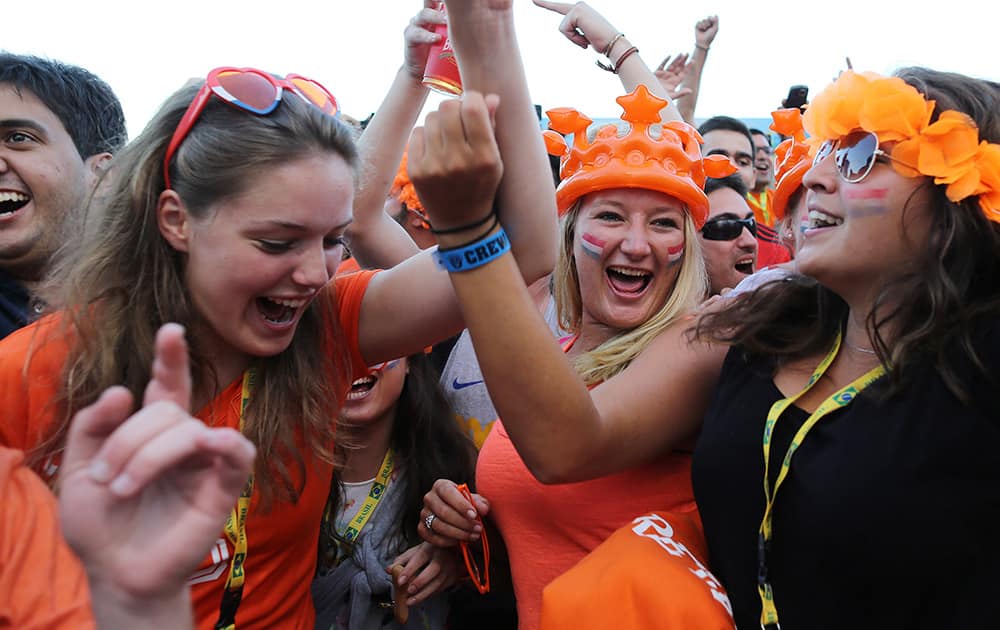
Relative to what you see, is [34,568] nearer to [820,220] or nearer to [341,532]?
[341,532]

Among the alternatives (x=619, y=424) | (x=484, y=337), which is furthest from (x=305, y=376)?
(x=619, y=424)

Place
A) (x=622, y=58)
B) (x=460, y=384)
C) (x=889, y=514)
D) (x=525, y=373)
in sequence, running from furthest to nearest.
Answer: (x=622, y=58)
(x=460, y=384)
(x=525, y=373)
(x=889, y=514)

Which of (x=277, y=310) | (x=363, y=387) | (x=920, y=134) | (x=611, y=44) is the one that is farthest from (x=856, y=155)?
(x=611, y=44)

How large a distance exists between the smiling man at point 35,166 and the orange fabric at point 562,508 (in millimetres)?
1559

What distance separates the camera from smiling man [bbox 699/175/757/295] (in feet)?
12.7

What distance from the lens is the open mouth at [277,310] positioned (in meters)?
1.81

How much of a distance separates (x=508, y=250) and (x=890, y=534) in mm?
870

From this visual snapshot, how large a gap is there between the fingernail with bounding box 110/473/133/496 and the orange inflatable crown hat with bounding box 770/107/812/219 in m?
1.97

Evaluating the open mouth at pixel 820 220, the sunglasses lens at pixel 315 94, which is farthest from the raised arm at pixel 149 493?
the open mouth at pixel 820 220

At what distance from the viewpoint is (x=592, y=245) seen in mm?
2525

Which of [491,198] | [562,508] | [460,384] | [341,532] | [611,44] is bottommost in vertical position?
[341,532]

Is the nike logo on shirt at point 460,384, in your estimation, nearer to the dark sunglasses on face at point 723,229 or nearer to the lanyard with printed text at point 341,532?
the lanyard with printed text at point 341,532

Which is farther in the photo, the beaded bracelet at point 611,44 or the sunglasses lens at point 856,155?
the beaded bracelet at point 611,44

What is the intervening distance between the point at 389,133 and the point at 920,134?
1.55 m
